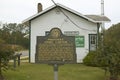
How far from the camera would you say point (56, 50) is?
1384 cm

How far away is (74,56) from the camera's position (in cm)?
1376

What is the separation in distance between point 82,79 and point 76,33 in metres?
12.5

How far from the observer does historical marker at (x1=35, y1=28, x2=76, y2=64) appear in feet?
45.2

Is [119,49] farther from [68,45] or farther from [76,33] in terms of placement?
[76,33]

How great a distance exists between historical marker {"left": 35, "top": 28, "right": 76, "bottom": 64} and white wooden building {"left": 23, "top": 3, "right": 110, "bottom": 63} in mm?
18885

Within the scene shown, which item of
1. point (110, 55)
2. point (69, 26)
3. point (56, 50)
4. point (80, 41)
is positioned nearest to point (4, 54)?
point (110, 55)

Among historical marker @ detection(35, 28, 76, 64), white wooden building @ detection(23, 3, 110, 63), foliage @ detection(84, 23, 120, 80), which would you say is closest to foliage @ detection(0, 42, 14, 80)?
foliage @ detection(84, 23, 120, 80)

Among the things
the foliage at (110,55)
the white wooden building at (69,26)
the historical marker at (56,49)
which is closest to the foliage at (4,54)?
the foliage at (110,55)

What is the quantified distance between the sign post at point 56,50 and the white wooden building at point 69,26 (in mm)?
18889

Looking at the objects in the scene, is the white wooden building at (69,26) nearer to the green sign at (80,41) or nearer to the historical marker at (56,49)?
the green sign at (80,41)

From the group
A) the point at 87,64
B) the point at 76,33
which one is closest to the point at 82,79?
the point at 87,64

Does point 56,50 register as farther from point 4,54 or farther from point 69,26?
point 69,26

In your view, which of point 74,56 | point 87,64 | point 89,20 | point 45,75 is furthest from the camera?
point 89,20

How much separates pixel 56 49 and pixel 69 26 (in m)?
19.4
